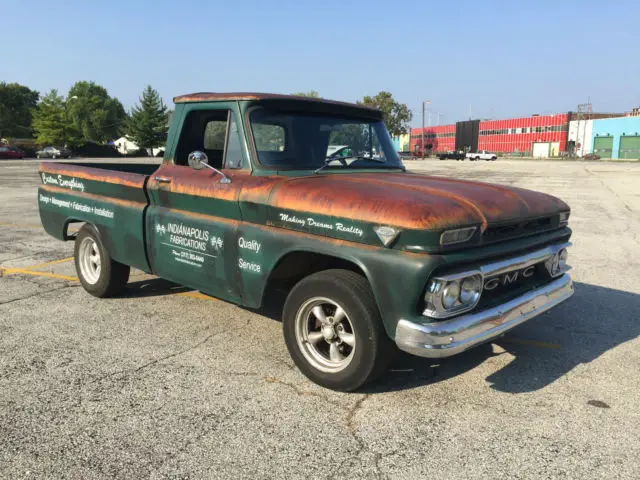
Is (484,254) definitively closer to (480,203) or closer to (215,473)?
(480,203)

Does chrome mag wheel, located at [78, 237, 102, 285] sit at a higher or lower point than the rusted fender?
lower

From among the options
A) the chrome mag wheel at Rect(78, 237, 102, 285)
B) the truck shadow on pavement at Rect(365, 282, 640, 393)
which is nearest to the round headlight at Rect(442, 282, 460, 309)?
the truck shadow on pavement at Rect(365, 282, 640, 393)

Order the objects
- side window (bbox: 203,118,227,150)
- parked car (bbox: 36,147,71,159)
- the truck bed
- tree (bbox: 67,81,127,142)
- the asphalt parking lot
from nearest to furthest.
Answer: the asphalt parking lot
side window (bbox: 203,118,227,150)
the truck bed
parked car (bbox: 36,147,71,159)
tree (bbox: 67,81,127,142)

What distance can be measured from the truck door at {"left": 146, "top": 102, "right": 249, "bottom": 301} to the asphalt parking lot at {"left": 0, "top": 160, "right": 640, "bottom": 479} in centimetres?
60

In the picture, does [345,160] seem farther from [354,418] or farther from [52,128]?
[52,128]

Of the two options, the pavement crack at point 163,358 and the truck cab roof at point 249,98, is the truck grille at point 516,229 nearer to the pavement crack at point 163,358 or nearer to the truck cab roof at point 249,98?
the truck cab roof at point 249,98

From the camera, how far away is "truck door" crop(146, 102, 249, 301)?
12.6 feet

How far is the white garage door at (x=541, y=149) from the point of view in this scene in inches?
3484

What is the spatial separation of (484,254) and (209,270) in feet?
A: 6.64

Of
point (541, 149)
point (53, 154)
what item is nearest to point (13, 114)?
point (53, 154)

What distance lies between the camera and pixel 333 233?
3184 mm

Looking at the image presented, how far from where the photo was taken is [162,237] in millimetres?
4348

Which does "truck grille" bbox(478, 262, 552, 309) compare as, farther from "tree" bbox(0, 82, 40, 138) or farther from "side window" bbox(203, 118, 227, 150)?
"tree" bbox(0, 82, 40, 138)

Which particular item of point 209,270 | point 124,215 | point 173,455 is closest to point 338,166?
point 209,270
